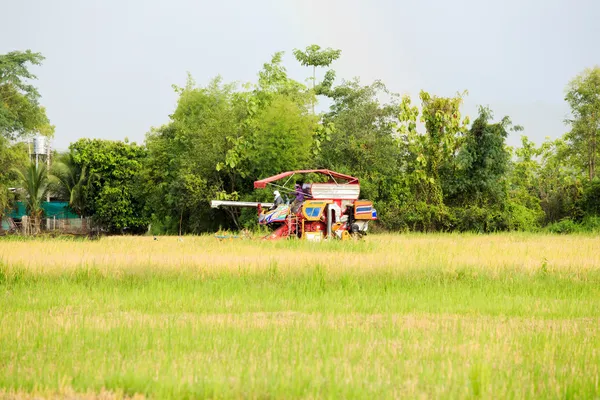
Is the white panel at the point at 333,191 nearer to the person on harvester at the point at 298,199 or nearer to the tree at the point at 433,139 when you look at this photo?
the person on harvester at the point at 298,199

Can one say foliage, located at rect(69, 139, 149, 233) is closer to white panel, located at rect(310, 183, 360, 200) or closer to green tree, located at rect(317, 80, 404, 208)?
green tree, located at rect(317, 80, 404, 208)

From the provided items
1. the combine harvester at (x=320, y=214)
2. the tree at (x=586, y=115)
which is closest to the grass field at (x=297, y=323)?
the combine harvester at (x=320, y=214)

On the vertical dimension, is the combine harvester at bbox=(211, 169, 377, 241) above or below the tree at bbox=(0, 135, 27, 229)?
below

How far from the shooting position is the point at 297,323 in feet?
26.6

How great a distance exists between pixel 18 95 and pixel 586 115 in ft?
102

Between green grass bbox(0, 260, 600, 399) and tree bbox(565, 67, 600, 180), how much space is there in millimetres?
29453

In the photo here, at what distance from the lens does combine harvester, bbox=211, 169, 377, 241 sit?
19922 millimetres

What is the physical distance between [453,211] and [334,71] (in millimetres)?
18517

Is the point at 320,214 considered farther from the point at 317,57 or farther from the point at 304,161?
the point at 317,57

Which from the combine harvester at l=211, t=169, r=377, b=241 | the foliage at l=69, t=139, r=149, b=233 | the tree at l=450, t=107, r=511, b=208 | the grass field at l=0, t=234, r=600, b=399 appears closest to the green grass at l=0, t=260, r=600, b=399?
the grass field at l=0, t=234, r=600, b=399

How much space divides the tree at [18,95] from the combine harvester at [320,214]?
67.2ft

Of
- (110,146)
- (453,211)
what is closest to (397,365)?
(453,211)

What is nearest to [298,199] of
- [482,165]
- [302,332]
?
[482,165]

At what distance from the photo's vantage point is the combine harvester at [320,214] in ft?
65.4
